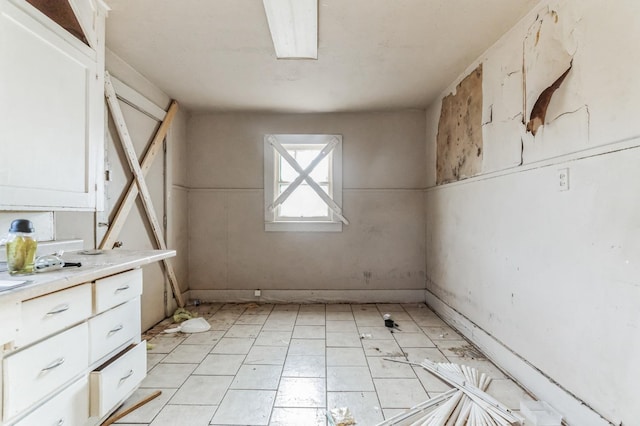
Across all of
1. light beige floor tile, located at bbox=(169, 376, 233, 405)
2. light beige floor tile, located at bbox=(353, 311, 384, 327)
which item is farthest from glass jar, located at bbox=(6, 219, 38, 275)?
light beige floor tile, located at bbox=(353, 311, 384, 327)

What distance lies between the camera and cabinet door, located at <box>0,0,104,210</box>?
150 cm

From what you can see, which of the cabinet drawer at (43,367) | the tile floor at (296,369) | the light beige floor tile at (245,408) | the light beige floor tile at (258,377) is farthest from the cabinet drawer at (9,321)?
the light beige floor tile at (258,377)

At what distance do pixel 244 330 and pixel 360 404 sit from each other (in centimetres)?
166

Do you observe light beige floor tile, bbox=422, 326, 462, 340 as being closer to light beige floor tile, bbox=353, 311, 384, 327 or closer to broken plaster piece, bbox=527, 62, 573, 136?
light beige floor tile, bbox=353, 311, 384, 327

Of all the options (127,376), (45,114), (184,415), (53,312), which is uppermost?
(45,114)

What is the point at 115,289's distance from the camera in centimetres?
182

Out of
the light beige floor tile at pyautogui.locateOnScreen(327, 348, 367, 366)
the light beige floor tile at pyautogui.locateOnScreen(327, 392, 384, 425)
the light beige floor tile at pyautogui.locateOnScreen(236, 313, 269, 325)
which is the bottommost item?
the light beige floor tile at pyautogui.locateOnScreen(327, 392, 384, 425)

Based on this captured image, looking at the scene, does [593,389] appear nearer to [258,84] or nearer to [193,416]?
[193,416]

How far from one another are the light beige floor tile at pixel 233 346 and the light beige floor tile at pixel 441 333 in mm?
1735

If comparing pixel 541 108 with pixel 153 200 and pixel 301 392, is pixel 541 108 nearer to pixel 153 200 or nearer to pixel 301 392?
pixel 301 392

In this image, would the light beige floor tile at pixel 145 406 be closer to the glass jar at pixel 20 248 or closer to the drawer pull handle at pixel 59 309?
the drawer pull handle at pixel 59 309

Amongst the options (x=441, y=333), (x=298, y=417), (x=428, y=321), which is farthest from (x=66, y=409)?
(x=428, y=321)

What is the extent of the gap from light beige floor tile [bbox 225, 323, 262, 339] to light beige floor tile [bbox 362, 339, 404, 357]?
3.59 ft

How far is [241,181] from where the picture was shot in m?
4.34
